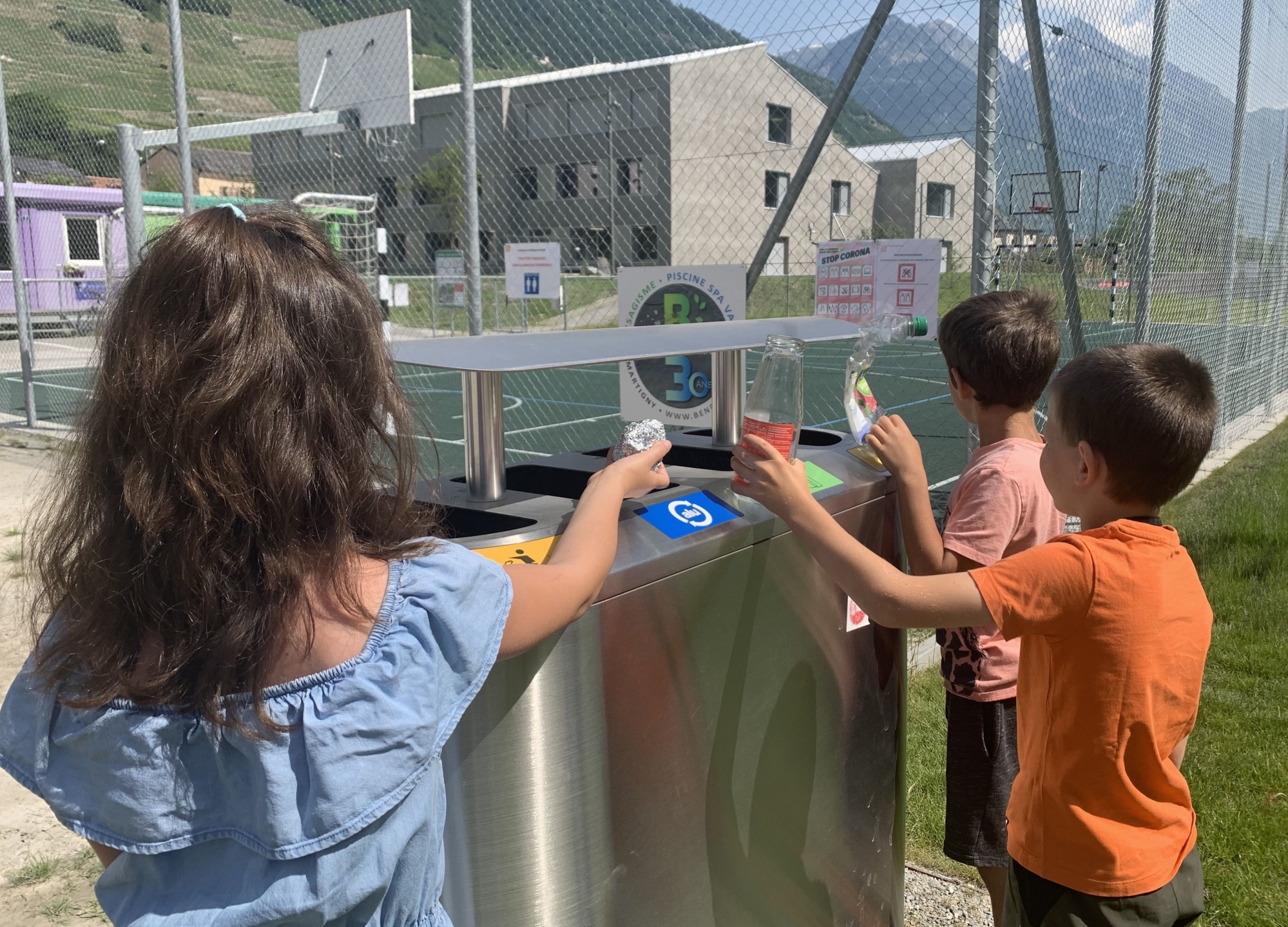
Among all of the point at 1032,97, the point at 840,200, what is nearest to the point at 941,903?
the point at 1032,97

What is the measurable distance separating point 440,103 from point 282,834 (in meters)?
24.1

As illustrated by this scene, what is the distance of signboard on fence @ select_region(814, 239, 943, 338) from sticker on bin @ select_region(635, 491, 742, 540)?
77.8 inches

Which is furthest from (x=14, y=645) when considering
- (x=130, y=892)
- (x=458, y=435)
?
(x=458, y=435)

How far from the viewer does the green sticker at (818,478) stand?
1.81 m

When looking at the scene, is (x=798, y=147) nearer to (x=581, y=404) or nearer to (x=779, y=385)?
(x=581, y=404)

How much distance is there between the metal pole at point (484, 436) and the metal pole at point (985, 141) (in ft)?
8.19

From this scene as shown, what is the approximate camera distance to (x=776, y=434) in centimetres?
155

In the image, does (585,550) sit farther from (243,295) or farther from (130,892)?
(130,892)

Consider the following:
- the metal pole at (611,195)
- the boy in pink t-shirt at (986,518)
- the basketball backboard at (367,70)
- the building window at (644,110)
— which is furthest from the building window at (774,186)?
the boy in pink t-shirt at (986,518)

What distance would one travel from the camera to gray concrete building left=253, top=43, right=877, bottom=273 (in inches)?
362

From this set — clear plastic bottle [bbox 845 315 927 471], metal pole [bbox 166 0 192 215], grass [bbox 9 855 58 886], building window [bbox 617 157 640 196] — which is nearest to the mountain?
clear plastic bottle [bbox 845 315 927 471]

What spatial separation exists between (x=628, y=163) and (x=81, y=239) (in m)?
18.0

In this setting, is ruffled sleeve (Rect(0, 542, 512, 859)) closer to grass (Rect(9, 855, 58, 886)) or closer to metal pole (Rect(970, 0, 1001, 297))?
grass (Rect(9, 855, 58, 886))

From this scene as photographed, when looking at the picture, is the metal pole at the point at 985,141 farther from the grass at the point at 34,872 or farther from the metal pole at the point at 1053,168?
the grass at the point at 34,872
